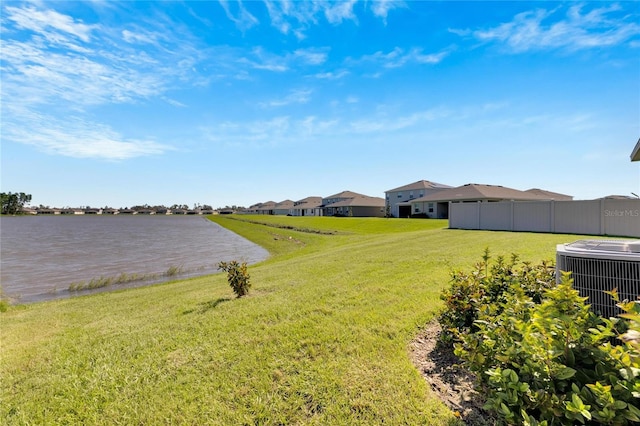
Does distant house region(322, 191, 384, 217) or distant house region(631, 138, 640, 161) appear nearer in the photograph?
distant house region(631, 138, 640, 161)

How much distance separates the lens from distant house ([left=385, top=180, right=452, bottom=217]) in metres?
45.8

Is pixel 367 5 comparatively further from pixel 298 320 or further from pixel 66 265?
pixel 66 265

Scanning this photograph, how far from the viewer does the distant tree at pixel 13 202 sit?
113338mm

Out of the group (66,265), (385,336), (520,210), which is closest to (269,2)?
(385,336)

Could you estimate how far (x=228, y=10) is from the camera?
9.16 meters

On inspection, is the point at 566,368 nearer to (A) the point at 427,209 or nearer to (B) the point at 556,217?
(B) the point at 556,217

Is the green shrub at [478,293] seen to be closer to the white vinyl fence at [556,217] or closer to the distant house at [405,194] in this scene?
the white vinyl fence at [556,217]

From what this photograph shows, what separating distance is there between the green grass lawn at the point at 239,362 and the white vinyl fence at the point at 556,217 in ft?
41.3

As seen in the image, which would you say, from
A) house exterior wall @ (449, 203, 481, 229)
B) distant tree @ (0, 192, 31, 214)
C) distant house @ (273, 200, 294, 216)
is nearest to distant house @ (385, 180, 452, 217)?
house exterior wall @ (449, 203, 481, 229)

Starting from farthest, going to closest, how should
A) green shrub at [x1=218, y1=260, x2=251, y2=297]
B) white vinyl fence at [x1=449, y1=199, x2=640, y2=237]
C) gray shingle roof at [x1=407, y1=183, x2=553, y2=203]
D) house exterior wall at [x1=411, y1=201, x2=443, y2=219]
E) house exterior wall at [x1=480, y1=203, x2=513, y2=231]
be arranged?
house exterior wall at [x1=411, y1=201, x2=443, y2=219] < gray shingle roof at [x1=407, y1=183, x2=553, y2=203] < house exterior wall at [x1=480, y1=203, x2=513, y2=231] < white vinyl fence at [x1=449, y1=199, x2=640, y2=237] < green shrub at [x1=218, y1=260, x2=251, y2=297]

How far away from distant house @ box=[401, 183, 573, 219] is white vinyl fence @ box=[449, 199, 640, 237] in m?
14.1

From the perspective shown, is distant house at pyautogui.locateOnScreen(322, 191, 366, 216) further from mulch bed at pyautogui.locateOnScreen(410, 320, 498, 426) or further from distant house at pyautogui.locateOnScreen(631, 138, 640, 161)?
mulch bed at pyautogui.locateOnScreen(410, 320, 498, 426)

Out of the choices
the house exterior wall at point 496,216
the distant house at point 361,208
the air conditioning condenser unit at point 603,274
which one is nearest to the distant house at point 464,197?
the house exterior wall at point 496,216

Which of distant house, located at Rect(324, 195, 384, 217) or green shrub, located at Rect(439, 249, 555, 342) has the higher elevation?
distant house, located at Rect(324, 195, 384, 217)
